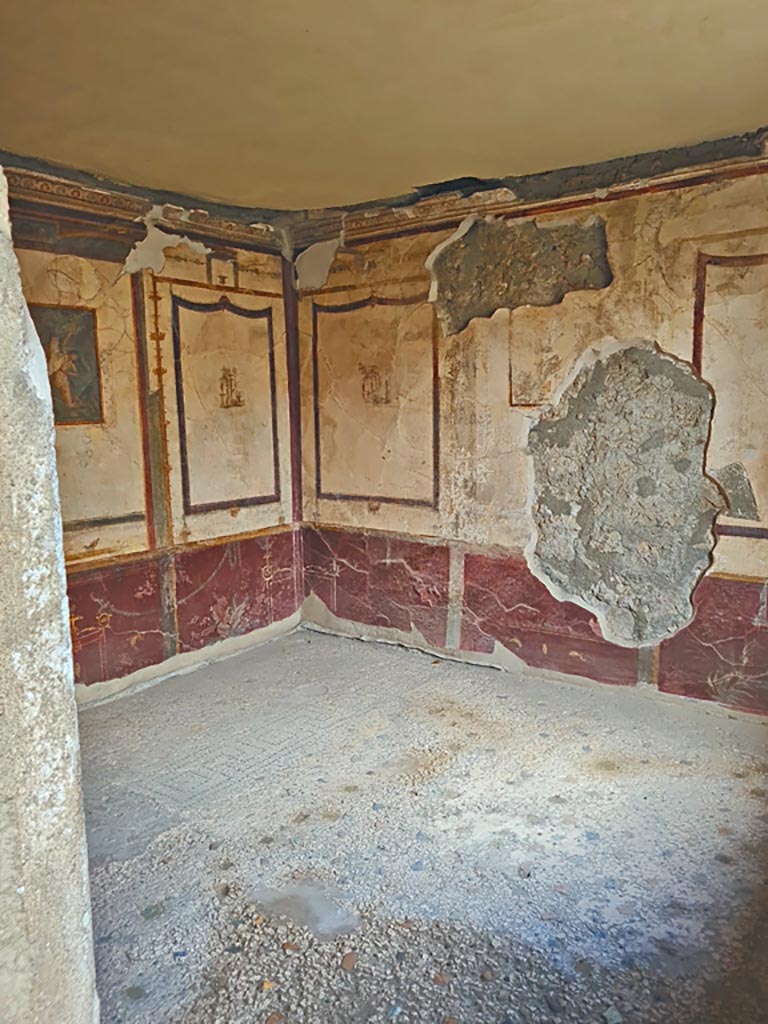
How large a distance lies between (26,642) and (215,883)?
1.17 meters

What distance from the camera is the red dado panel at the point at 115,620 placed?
2.85m

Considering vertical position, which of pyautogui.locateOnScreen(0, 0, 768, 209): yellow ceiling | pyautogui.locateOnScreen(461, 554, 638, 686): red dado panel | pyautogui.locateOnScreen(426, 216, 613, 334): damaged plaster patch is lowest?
pyautogui.locateOnScreen(461, 554, 638, 686): red dado panel

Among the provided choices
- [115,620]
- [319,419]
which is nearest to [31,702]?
[115,620]

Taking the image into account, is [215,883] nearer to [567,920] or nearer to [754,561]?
[567,920]

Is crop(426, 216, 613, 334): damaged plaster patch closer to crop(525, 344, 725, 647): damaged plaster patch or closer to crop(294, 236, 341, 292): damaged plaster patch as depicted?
crop(525, 344, 725, 647): damaged plaster patch

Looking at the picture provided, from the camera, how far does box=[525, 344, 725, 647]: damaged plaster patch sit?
2.64m

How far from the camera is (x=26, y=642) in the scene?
926 millimetres

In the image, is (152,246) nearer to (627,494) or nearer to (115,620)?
Answer: (115,620)

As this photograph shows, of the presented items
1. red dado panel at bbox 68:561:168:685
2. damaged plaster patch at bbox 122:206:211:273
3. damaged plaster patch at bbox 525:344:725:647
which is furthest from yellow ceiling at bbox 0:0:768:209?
red dado panel at bbox 68:561:168:685

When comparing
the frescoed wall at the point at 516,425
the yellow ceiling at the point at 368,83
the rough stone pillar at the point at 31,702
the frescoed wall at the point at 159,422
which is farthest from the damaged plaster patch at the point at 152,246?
the rough stone pillar at the point at 31,702

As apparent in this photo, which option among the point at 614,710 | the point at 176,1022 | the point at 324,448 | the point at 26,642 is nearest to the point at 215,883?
the point at 176,1022

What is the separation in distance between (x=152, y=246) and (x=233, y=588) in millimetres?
1529

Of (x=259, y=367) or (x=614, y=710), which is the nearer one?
(x=614, y=710)

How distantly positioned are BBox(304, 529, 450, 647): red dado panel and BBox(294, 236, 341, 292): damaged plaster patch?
3.95 feet
